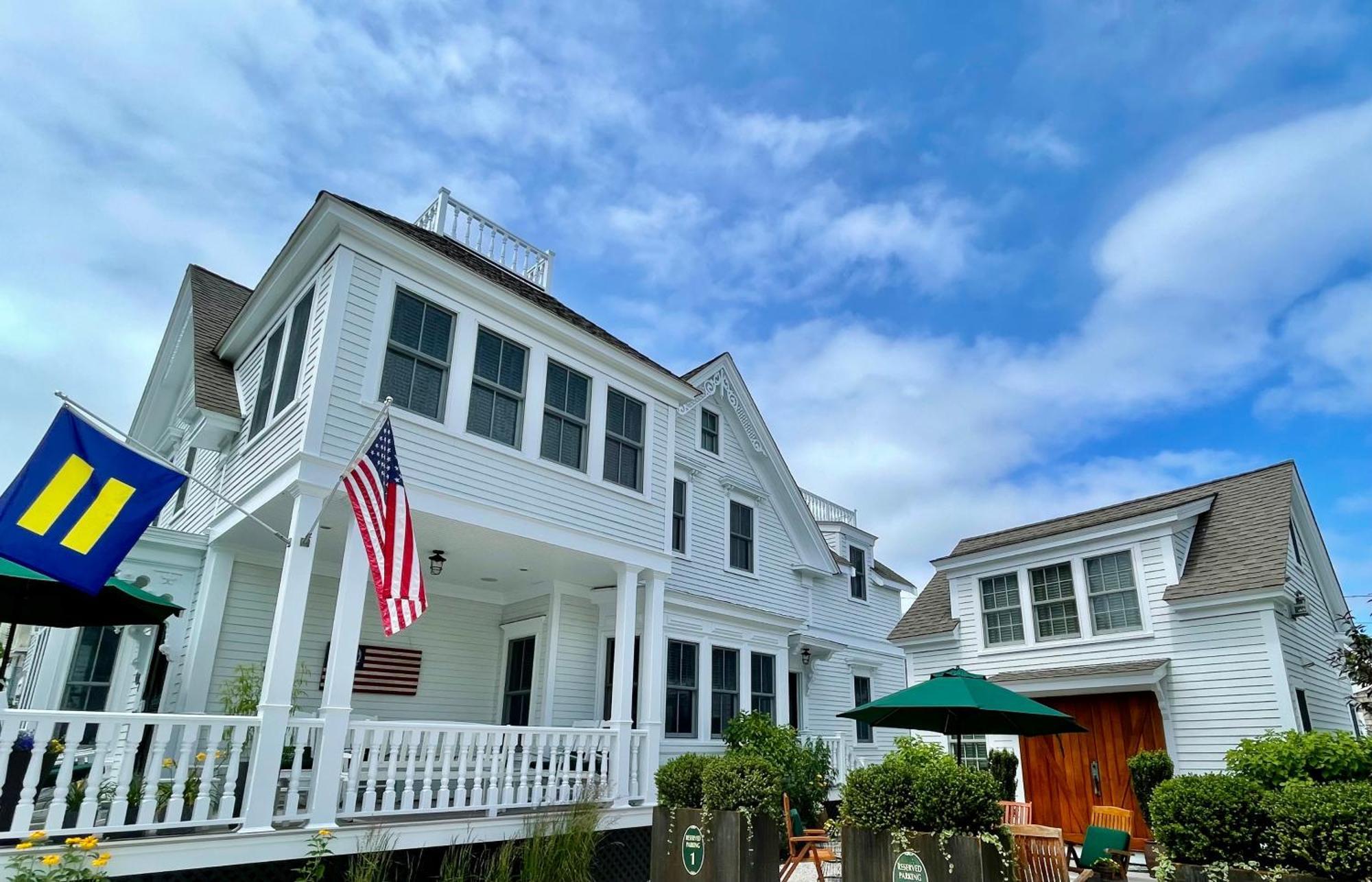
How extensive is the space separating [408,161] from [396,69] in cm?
196

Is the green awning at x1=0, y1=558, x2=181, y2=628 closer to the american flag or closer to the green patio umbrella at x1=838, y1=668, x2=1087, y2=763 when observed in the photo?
the american flag

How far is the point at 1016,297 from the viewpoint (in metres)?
15.9

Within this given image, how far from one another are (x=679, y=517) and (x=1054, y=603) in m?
7.15

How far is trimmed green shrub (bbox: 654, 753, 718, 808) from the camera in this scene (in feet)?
23.7

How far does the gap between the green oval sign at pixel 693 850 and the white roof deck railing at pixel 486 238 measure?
8.51m

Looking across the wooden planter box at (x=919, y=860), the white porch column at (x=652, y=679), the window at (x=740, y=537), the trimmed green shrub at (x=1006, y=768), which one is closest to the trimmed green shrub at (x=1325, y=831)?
the wooden planter box at (x=919, y=860)

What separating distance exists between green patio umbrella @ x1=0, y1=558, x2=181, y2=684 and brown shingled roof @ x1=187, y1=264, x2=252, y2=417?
3567 mm

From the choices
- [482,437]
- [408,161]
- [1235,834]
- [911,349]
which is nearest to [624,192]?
[408,161]

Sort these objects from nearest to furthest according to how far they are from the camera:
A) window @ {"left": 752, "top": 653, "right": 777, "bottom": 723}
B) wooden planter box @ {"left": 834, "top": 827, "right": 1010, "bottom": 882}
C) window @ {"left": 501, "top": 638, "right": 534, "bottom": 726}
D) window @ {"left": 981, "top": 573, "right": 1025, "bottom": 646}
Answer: wooden planter box @ {"left": 834, "top": 827, "right": 1010, "bottom": 882} < window @ {"left": 501, "top": 638, "right": 534, "bottom": 726} < window @ {"left": 752, "top": 653, "right": 777, "bottom": 723} < window @ {"left": 981, "top": 573, "right": 1025, "bottom": 646}

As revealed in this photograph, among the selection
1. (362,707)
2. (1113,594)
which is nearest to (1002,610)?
(1113,594)

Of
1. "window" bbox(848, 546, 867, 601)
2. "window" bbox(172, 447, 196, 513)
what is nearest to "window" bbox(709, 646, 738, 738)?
"window" bbox(848, 546, 867, 601)

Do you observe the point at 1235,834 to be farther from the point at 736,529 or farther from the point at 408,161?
the point at 408,161

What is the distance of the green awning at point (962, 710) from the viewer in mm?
7945

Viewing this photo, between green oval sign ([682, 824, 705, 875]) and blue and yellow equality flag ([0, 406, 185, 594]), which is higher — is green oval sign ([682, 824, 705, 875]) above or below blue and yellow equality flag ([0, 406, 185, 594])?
below
